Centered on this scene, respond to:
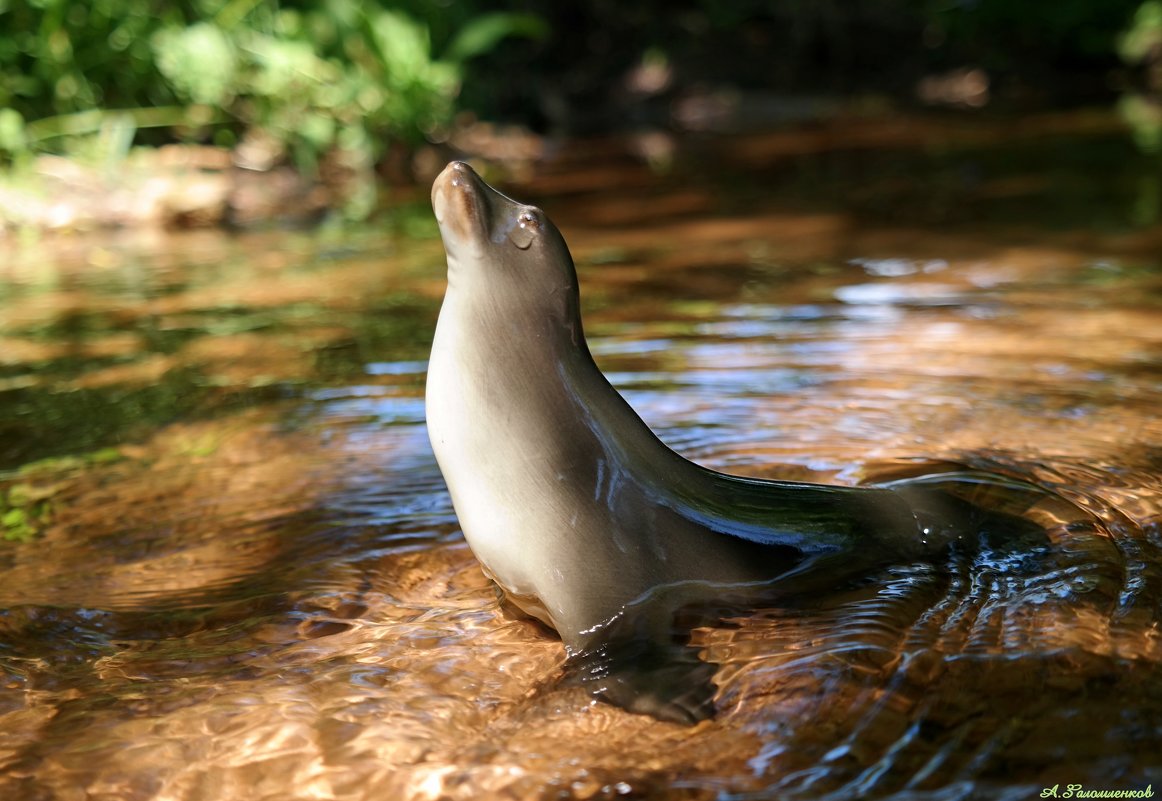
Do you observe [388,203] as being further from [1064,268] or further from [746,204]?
[1064,268]

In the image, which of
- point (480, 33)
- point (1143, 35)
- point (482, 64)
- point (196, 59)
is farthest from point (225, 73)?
point (1143, 35)

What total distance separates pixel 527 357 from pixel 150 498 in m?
1.47

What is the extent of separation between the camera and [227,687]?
2.08 m

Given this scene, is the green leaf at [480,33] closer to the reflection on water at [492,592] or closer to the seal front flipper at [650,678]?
the reflection on water at [492,592]

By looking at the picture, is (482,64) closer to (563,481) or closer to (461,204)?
(461,204)

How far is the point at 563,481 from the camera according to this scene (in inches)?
81.6

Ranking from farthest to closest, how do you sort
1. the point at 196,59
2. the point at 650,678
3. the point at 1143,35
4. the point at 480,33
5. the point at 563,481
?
1. the point at 1143,35
2. the point at 480,33
3. the point at 196,59
4. the point at 563,481
5. the point at 650,678

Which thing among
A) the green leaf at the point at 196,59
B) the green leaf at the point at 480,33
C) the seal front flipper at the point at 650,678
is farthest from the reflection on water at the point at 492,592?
the green leaf at the point at 480,33

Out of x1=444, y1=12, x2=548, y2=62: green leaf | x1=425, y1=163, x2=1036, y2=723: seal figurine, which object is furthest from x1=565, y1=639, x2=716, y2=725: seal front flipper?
x1=444, y1=12, x2=548, y2=62: green leaf

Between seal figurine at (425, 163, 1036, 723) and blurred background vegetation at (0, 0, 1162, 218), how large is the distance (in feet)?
26.7

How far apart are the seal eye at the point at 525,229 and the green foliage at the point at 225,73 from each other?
8.14m

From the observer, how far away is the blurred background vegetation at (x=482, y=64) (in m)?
10.1

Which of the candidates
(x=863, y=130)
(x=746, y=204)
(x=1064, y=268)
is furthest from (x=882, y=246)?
(x=863, y=130)

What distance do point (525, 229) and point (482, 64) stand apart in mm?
14991
